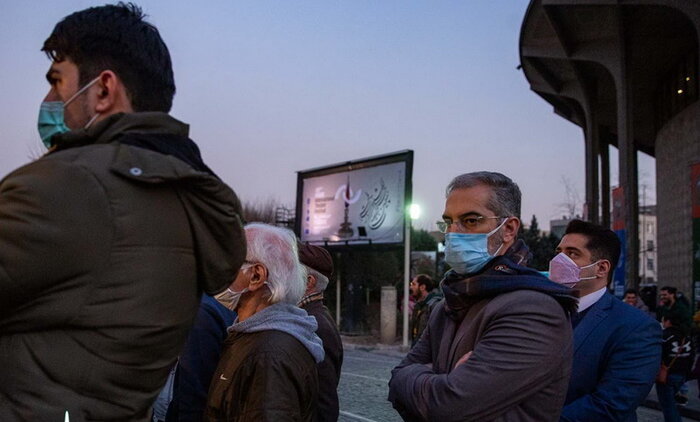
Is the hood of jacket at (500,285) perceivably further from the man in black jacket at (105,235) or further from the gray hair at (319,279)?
the gray hair at (319,279)

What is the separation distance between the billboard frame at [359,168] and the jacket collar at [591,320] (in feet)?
67.8

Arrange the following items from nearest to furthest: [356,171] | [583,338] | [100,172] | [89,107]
→ [100,172] < [89,107] < [583,338] < [356,171]

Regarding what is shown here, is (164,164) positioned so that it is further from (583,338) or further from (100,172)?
(583,338)

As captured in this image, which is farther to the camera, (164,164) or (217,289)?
(217,289)

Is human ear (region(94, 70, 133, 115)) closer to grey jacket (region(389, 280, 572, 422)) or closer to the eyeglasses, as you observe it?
grey jacket (region(389, 280, 572, 422))

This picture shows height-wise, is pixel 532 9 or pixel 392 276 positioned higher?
pixel 532 9

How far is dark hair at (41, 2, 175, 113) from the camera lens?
1686mm

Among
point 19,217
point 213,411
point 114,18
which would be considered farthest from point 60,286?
point 213,411

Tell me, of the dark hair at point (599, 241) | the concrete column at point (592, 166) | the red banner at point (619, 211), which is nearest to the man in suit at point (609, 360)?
the dark hair at point (599, 241)

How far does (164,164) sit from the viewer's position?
1558mm

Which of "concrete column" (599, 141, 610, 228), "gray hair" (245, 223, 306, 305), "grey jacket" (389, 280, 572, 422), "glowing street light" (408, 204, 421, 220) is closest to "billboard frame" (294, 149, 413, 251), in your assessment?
"glowing street light" (408, 204, 421, 220)

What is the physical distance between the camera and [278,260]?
131 inches

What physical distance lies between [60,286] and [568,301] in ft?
5.61

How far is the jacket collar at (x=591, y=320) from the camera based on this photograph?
392 cm
